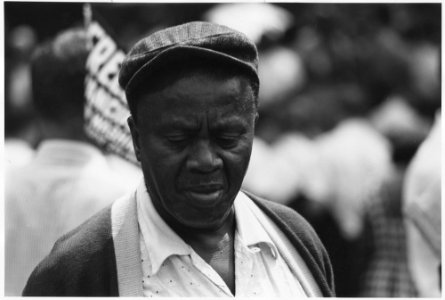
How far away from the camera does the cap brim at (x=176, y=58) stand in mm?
1731

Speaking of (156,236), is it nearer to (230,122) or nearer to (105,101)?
(230,122)

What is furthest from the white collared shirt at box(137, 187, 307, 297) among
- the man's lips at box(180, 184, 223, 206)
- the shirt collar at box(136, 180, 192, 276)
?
the man's lips at box(180, 184, 223, 206)

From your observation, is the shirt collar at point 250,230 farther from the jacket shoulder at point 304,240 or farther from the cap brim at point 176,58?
the cap brim at point 176,58

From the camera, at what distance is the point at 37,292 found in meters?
1.92

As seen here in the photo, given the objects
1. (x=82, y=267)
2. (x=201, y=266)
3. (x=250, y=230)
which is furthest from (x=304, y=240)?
(x=82, y=267)

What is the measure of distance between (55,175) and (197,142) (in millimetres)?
1300

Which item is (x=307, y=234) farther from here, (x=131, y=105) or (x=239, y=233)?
(x=131, y=105)

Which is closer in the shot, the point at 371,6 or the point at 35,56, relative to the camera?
the point at 35,56

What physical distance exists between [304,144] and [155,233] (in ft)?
7.28

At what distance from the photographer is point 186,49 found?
68.1 inches

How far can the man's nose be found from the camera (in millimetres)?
1767

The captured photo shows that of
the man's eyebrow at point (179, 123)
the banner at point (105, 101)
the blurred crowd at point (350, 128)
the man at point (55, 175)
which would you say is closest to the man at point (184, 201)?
the man's eyebrow at point (179, 123)

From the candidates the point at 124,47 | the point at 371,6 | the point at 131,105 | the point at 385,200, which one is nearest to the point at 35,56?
the point at 124,47

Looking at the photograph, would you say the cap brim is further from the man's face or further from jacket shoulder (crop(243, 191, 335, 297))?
jacket shoulder (crop(243, 191, 335, 297))
